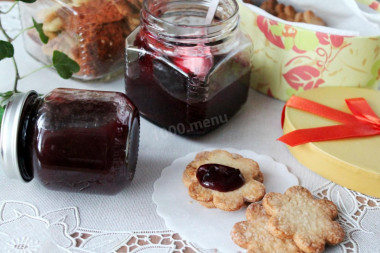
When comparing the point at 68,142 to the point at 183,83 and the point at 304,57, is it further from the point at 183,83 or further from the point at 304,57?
the point at 304,57

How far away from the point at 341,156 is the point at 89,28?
66cm

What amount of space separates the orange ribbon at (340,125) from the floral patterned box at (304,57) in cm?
8

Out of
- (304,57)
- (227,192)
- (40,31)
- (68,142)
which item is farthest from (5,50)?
(304,57)

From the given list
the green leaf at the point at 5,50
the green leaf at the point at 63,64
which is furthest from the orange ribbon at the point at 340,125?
the green leaf at the point at 5,50

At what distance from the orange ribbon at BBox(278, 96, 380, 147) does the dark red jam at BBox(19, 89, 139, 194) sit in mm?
377

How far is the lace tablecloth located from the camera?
95 centimetres

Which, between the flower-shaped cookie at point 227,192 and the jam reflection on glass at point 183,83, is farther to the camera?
the jam reflection on glass at point 183,83

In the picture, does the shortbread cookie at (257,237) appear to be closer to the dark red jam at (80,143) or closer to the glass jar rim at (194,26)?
the dark red jam at (80,143)

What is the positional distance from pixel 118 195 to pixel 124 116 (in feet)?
0.58

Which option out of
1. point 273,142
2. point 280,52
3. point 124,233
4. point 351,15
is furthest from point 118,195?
point 351,15

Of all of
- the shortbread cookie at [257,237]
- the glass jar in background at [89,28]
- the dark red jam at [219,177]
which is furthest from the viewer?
the glass jar in background at [89,28]

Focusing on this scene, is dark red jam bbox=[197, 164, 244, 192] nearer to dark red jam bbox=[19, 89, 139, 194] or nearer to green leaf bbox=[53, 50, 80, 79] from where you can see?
dark red jam bbox=[19, 89, 139, 194]

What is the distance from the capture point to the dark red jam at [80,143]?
3.07ft

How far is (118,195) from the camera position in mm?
1053
